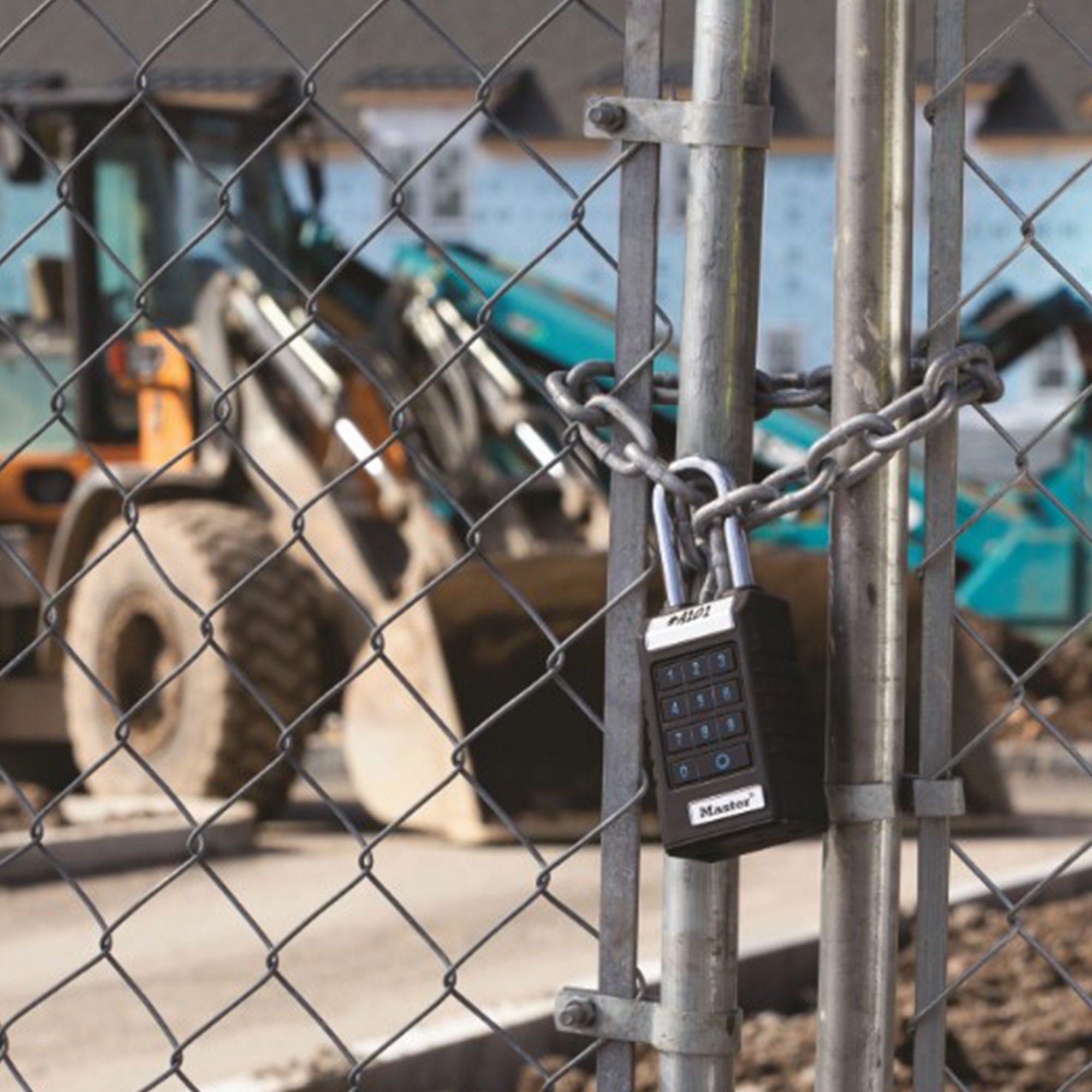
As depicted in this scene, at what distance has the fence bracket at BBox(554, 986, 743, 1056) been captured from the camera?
79.5 inches

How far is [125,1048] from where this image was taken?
5.28 metres

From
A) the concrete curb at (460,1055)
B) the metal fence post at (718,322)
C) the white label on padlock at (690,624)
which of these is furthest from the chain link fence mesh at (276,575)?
the white label on padlock at (690,624)

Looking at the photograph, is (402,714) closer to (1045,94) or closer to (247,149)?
(247,149)

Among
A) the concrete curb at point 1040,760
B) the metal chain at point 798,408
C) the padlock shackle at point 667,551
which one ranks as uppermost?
the metal chain at point 798,408

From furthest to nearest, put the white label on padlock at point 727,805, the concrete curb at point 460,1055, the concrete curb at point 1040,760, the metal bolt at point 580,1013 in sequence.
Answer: the concrete curb at point 1040,760
the concrete curb at point 460,1055
the metal bolt at point 580,1013
the white label on padlock at point 727,805

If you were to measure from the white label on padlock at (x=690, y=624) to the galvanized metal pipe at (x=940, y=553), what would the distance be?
210 mm

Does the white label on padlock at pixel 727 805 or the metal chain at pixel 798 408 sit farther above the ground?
the metal chain at pixel 798 408

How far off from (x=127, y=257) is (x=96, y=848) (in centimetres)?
414

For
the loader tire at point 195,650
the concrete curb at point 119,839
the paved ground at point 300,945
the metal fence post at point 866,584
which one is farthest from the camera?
the loader tire at point 195,650

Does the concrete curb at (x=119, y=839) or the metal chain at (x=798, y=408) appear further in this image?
the concrete curb at (x=119, y=839)

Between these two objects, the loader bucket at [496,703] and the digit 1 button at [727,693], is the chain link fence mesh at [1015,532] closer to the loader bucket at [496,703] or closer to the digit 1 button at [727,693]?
the digit 1 button at [727,693]

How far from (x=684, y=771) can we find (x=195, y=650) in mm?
7259

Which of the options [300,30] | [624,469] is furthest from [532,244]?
[624,469]

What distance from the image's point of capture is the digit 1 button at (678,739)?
1.89 m
